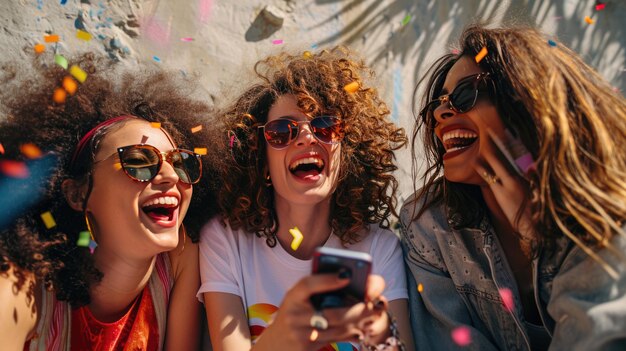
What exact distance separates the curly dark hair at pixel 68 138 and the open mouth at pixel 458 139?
112 cm

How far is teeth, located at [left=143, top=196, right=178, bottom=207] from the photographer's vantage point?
2.51 metres

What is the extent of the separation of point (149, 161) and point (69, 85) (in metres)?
0.57

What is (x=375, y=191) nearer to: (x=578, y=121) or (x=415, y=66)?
(x=578, y=121)

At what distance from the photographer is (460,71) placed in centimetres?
260

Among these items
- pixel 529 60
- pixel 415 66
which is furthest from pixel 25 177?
pixel 415 66

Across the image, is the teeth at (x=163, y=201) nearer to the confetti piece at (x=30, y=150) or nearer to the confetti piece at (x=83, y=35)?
the confetti piece at (x=30, y=150)

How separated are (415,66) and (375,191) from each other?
152 centimetres

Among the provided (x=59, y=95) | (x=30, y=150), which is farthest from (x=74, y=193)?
(x=59, y=95)

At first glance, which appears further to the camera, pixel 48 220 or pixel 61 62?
pixel 61 62

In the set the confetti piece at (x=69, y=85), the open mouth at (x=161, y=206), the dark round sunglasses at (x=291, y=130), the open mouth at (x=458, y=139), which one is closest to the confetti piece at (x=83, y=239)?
the open mouth at (x=161, y=206)

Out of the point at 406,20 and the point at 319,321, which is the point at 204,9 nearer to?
the point at 406,20

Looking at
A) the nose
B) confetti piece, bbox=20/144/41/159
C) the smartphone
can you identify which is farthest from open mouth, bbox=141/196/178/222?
the smartphone

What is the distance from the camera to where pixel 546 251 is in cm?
242

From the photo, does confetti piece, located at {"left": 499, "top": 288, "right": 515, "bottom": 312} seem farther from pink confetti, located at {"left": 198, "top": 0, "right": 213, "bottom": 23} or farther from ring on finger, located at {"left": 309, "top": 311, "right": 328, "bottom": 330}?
pink confetti, located at {"left": 198, "top": 0, "right": 213, "bottom": 23}
